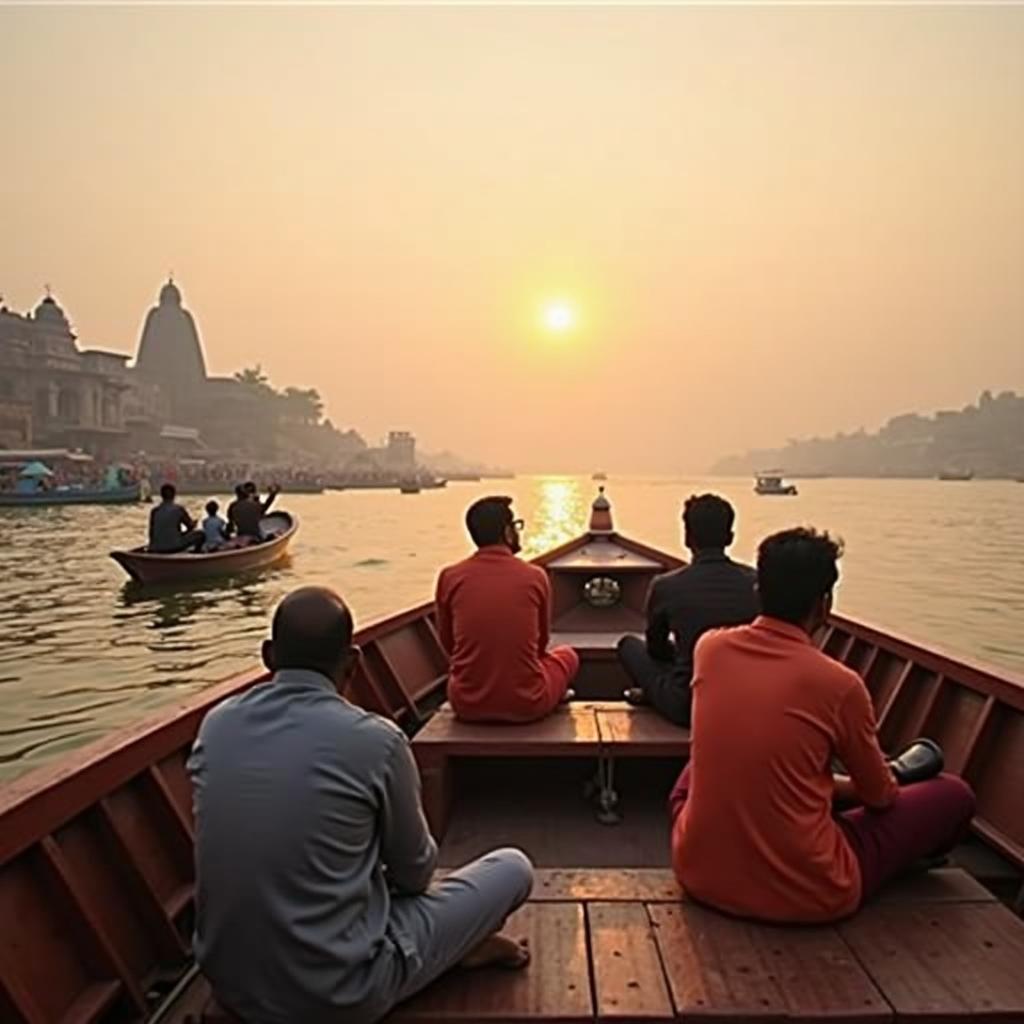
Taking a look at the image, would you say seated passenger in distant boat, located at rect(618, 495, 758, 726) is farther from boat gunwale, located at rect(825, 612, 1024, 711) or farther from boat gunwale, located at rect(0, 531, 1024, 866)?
boat gunwale, located at rect(0, 531, 1024, 866)

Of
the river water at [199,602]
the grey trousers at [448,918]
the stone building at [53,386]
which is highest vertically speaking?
the stone building at [53,386]

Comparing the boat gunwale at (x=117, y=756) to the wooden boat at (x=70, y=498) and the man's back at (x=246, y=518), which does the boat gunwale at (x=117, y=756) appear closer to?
the man's back at (x=246, y=518)

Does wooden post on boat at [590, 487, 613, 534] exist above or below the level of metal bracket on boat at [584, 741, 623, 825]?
above

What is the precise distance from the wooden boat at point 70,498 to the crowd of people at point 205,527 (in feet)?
109

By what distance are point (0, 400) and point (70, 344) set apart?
13193mm

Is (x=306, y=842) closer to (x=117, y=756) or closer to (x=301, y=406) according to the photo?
(x=117, y=756)

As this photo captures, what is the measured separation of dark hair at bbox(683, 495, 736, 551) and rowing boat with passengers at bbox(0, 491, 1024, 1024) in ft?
2.83

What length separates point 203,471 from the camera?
93.6 metres

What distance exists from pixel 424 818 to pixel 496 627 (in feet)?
6.23

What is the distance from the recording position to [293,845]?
6.84 ft

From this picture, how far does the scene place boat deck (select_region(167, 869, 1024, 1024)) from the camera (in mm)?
2287

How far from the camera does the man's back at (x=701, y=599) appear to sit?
4.26 m

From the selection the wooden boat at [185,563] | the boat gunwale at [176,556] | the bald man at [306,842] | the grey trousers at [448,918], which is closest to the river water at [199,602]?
the wooden boat at [185,563]

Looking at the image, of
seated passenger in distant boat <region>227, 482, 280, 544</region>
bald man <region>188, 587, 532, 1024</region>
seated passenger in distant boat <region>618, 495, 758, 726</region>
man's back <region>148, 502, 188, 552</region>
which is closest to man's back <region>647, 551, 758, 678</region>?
seated passenger in distant boat <region>618, 495, 758, 726</region>
